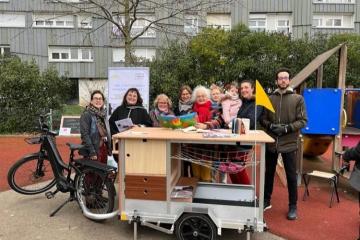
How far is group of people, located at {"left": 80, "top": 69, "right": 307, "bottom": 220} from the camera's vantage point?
4887mm

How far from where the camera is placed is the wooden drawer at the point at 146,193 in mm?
4203

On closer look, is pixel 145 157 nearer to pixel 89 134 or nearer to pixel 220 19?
pixel 89 134

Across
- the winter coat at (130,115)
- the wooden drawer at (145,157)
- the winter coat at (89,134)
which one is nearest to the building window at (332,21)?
the winter coat at (130,115)

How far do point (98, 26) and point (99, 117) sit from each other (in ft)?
75.8

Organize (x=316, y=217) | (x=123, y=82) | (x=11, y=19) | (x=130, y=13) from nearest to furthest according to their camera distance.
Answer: (x=316, y=217) → (x=123, y=82) → (x=130, y=13) → (x=11, y=19)

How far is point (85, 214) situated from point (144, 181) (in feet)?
3.66

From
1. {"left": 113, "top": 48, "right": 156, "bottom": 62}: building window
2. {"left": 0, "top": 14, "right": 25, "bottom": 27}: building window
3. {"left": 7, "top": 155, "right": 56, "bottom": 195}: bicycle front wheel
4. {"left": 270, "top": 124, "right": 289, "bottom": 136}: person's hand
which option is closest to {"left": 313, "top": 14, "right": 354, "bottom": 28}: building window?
{"left": 113, "top": 48, "right": 156, "bottom": 62}: building window

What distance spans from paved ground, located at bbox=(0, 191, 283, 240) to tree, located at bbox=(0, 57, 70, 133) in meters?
7.59

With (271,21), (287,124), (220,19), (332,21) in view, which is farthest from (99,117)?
(332,21)

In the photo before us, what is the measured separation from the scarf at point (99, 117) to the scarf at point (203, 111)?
4.32 ft

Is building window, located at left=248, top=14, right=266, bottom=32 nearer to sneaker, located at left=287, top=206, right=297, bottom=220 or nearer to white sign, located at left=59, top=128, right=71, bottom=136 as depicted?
white sign, located at left=59, top=128, right=71, bottom=136

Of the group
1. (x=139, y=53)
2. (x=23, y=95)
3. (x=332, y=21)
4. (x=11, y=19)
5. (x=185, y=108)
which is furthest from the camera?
(x=332, y=21)

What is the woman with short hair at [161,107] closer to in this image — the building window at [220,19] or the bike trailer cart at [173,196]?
the bike trailer cart at [173,196]

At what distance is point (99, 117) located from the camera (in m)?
5.37
